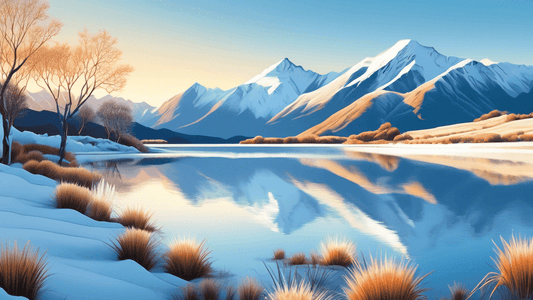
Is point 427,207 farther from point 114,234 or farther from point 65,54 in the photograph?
point 65,54

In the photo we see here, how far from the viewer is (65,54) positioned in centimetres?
1755

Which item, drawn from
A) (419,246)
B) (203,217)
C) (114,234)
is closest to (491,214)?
(419,246)

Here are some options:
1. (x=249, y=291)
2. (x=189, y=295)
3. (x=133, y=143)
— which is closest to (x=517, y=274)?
(x=249, y=291)

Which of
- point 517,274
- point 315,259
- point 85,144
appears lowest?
point 315,259

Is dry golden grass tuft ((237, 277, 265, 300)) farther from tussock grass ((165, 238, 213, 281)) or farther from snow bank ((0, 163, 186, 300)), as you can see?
tussock grass ((165, 238, 213, 281))

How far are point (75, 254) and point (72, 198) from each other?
2.74m

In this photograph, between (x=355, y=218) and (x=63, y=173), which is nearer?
(x=355, y=218)

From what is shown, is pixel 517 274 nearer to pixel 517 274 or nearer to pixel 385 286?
pixel 517 274

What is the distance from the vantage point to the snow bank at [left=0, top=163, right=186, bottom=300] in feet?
10.4

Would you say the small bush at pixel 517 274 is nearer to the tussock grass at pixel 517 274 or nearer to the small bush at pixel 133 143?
the tussock grass at pixel 517 274

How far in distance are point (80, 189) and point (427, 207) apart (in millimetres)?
7934

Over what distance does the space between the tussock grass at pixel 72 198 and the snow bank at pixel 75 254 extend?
7.8 inches


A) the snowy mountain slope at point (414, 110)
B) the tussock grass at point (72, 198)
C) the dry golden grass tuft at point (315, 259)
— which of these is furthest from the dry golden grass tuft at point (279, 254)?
the snowy mountain slope at point (414, 110)

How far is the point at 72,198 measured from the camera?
6.46 m
